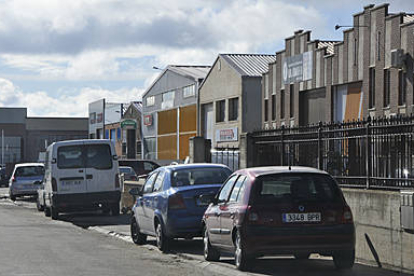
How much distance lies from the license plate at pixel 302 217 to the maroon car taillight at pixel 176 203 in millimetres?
3801

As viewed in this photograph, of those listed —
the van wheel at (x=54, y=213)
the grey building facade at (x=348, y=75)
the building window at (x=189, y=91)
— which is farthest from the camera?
the building window at (x=189, y=91)

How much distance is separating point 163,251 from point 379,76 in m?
27.5

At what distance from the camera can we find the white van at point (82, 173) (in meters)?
25.5

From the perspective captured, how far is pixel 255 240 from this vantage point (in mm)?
11695

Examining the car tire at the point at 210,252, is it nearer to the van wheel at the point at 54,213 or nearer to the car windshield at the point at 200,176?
the car windshield at the point at 200,176

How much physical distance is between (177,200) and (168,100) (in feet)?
194

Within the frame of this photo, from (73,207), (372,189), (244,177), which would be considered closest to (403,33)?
(73,207)

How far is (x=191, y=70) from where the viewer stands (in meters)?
71.8

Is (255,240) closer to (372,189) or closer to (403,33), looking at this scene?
(372,189)

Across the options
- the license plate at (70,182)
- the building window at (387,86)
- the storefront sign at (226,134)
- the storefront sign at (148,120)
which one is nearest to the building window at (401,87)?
the building window at (387,86)

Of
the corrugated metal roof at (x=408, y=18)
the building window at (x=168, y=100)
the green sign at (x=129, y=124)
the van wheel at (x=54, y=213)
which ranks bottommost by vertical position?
the van wheel at (x=54, y=213)

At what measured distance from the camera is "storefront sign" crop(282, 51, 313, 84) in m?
49.2

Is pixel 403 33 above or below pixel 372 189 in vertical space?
above

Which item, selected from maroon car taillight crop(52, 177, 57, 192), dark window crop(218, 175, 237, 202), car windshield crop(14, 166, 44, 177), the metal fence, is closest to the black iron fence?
dark window crop(218, 175, 237, 202)
